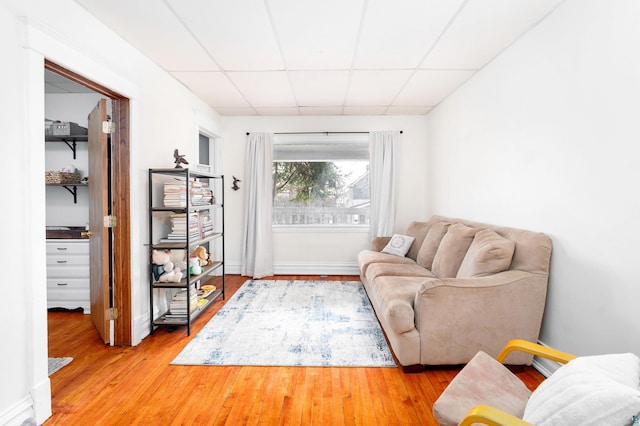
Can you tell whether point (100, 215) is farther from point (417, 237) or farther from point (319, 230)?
point (417, 237)

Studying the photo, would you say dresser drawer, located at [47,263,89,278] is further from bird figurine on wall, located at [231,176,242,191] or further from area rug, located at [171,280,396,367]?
bird figurine on wall, located at [231,176,242,191]

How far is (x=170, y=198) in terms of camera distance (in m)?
2.99

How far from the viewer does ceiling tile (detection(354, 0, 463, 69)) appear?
2.16 m

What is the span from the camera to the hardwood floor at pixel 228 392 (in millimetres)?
1837

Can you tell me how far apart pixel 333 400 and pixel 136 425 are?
3.58 ft

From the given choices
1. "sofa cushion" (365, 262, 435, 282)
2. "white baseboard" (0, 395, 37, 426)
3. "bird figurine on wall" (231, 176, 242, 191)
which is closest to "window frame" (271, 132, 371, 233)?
"bird figurine on wall" (231, 176, 242, 191)

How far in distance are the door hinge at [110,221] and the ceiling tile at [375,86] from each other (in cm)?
255

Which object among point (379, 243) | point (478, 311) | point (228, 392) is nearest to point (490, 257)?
point (478, 311)

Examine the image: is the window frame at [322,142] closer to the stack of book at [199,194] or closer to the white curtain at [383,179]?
the white curtain at [383,179]

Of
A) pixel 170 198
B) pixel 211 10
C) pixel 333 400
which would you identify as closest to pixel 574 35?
pixel 211 10

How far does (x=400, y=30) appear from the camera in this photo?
2469 mm

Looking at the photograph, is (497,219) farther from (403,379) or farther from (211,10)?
(211,10)

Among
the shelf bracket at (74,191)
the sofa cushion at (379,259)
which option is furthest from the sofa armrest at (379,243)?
the shelf bracket at (74,191)

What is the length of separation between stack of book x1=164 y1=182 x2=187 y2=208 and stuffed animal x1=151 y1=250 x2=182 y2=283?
47 cm
